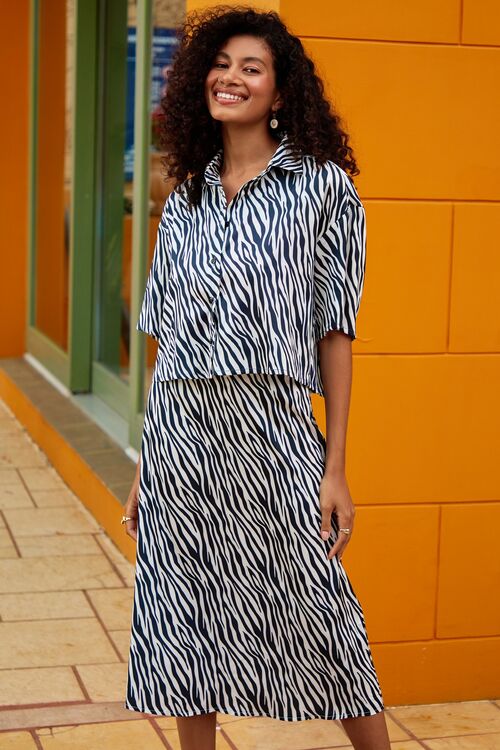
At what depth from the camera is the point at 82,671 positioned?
3.86 meters

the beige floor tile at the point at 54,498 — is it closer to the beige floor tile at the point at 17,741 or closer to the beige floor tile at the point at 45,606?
the beige floor tile at the point at 45,606

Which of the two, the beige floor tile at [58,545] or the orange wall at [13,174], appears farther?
the orange wall at [13,174]

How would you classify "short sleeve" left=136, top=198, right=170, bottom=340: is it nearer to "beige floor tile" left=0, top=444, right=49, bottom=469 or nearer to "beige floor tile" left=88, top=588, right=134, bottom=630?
"beige floor tile" left=88, top=588, right=134, bottom=630

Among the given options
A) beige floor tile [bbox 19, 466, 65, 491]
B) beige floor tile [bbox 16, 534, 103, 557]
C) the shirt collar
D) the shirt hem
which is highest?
the shirt collar

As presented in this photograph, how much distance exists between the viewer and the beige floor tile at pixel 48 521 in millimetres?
5363

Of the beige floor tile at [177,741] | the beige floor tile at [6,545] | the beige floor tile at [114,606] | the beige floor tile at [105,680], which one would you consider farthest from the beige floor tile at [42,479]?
the beige floor tile at [177,741]

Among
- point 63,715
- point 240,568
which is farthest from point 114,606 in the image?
point 240,568

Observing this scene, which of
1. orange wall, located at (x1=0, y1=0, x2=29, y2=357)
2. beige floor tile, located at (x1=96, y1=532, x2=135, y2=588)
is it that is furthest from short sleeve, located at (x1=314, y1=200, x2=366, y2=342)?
orange wall, located at (x1=0, y1=0, x2=29, y2=357)

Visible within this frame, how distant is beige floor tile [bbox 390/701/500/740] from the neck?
167 centimetres

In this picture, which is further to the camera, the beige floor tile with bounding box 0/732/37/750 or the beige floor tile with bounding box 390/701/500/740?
the beige floor tile with bounding box 390/701/500/740

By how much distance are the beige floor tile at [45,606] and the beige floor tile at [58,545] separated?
486 millimetres

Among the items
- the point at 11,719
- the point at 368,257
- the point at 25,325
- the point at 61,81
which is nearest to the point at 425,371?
the point at 368,257

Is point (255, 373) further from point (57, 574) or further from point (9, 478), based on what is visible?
point (9, 478)

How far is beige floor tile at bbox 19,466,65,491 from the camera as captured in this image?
20.0 ft
